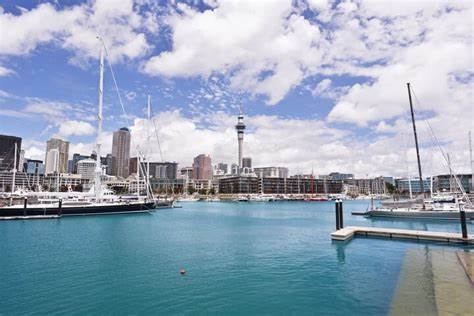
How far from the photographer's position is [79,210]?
83.7 metres

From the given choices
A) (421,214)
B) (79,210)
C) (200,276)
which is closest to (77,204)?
(79,210)

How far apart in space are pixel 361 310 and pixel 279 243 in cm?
2216

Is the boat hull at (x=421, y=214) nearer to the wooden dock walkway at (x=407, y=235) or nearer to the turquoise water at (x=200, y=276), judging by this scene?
the wooden dock walkway at (x=407, y=235)

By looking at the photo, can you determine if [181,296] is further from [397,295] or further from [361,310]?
[397,295]

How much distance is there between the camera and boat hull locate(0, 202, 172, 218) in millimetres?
71500

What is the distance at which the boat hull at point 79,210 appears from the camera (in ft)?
235

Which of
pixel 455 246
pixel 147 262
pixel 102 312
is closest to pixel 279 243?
pixel 147 262

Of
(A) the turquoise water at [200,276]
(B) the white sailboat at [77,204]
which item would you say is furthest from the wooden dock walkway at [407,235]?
(B) the white sailboat at [77,204]

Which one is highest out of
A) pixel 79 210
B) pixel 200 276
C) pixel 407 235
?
pixel 79 210

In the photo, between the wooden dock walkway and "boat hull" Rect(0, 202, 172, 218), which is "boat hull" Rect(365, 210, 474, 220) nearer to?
the wooden dock walkway

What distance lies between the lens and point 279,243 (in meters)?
39.1

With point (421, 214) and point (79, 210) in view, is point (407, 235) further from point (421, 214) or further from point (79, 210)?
point (79, 210)

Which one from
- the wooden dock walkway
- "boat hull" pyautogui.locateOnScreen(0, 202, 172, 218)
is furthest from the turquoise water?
"boat hull" pyautogui.locateOnScreen(0, 202, 172, 218)

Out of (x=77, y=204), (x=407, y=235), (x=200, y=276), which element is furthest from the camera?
(x=77, y=204)
